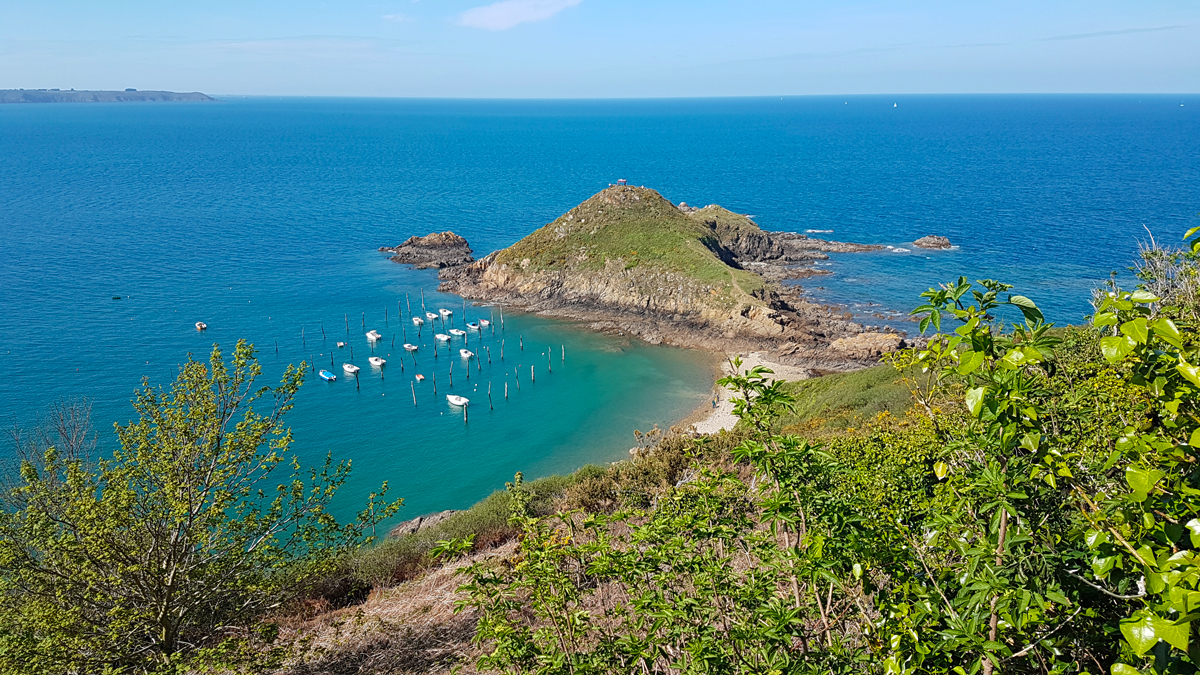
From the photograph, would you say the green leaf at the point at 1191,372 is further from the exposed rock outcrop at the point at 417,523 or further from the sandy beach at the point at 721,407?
the sandy beach at the point at 721,407

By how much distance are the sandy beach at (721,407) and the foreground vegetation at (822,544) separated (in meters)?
34.8

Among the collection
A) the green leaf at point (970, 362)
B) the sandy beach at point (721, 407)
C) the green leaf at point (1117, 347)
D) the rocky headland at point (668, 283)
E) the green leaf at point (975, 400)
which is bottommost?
the sandy beach at point (721, 407)

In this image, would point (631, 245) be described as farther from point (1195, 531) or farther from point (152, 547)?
point (1195, 531)

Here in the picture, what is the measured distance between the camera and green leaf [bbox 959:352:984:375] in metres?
3.62

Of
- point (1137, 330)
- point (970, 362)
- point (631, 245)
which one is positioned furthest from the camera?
point (631, 245)

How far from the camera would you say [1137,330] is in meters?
3.11

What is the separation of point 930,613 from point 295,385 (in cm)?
1435

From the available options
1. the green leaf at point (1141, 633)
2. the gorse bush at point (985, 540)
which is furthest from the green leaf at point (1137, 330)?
the green leaf at point (1141, 633)

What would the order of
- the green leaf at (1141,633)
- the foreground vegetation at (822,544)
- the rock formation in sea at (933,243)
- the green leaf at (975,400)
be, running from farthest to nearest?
the rock formation in sea at (933,243)
the foreground vegetation at (822,544)
the green leaf at (975,400)
the green leaf at (1141,633)

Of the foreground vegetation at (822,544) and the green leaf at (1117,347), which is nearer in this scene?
the green leaf at (1117,347)

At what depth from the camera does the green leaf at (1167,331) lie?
10.2ft

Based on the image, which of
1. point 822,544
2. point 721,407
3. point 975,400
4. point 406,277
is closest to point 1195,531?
point 975,400

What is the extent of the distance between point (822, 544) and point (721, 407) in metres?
50.8

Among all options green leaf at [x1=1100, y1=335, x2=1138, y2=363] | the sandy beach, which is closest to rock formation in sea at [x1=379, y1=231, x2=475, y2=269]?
the sandy beach
